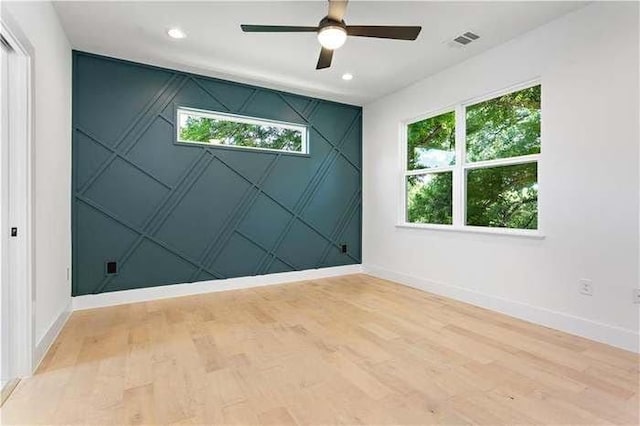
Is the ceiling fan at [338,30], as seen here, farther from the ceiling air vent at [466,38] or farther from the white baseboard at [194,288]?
the white baseboard at [194,288]

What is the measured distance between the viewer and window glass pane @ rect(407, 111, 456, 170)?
404 cm

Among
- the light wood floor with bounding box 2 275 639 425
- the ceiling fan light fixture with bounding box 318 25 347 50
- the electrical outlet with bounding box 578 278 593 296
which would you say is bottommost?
the light wood floor with bounding box 2 275 639 425

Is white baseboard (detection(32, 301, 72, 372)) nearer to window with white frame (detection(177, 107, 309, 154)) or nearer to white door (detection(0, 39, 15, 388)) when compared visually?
white door (detection(0, 39, 15, 388))

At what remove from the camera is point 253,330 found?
284 cm

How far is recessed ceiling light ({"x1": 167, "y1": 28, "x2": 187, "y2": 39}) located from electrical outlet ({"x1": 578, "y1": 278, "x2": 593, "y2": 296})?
13.9ft

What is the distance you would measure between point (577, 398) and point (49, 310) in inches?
145

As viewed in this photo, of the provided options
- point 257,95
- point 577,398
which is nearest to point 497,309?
point 577,398

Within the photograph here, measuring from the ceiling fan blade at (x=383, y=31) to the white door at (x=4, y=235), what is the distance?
2.22m

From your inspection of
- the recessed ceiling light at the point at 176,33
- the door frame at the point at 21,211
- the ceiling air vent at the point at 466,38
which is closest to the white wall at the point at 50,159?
the door frame at the point at 21,211

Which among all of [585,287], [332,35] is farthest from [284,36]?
[585,287]

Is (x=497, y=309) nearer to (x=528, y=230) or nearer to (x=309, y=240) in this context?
(x=528, y=230)

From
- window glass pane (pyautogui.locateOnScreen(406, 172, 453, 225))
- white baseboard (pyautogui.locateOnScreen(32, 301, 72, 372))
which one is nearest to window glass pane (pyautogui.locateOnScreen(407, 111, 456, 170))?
window glass pane (pyautogui.locateOnScreen(406, 172, 453, 225))

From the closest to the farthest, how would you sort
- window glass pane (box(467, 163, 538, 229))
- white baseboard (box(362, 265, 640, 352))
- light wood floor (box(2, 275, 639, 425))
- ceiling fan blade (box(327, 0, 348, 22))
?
1. light wood floor (box(2, 275, 639, 425))
2. ceiling fan blade (box(327, 0, 348, 22))
3. white baseboard (box(362, 265, 640, 352))
4. window glass pane (box(467, 163, 538, 229))

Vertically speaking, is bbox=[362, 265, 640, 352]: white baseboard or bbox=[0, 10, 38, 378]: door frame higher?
bbox=[0, 10, 38, 378]: door frame
